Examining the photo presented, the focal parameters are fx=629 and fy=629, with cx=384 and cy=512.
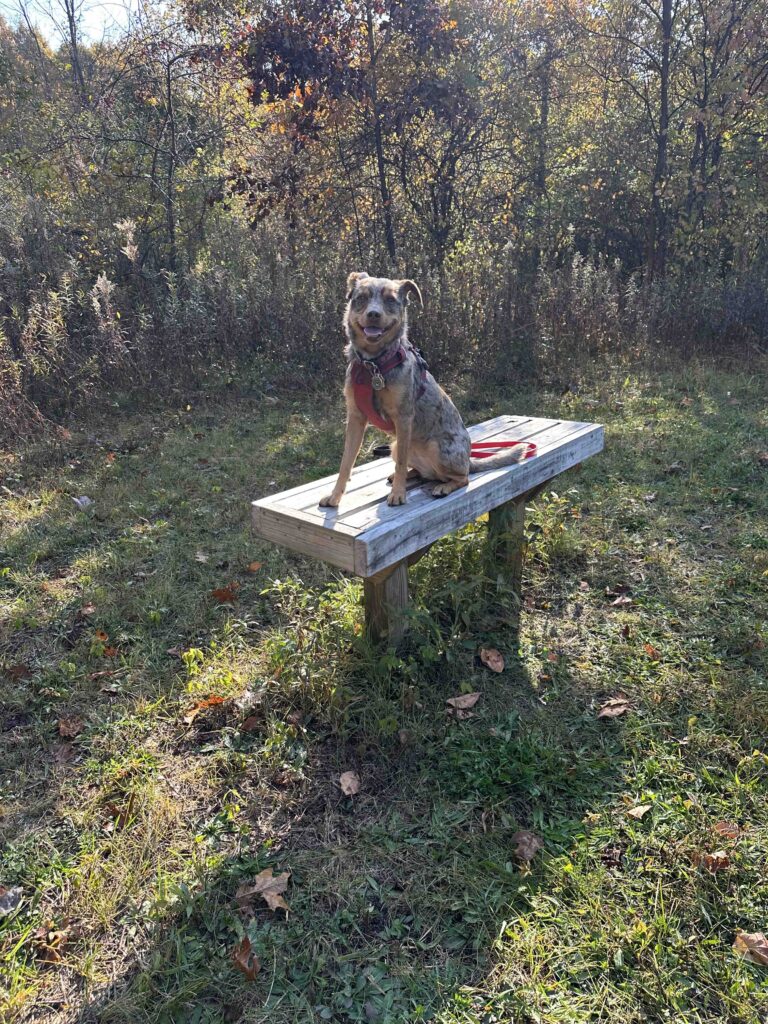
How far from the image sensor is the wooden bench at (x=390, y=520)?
279 cm

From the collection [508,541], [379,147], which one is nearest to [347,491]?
[508,541]

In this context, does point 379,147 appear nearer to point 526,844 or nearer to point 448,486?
point 448,486

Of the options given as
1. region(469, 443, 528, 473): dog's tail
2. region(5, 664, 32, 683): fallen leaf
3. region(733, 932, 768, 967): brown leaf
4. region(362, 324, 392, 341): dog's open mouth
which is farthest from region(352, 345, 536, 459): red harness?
region(733, 932, 768, 967): brown leaf

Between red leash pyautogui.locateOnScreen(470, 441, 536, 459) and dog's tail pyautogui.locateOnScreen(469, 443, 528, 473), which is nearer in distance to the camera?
dog's tail pyautogui.locateOnScreen(469, 443, 528, 473)

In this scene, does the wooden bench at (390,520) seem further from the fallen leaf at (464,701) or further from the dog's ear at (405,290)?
the dog's ear at (405,290)

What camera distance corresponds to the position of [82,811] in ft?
8.59

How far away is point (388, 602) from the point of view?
10.5ft

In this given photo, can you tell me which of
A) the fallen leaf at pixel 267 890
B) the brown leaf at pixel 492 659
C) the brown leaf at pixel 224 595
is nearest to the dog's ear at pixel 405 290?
the brown leaf at pixel 492 659

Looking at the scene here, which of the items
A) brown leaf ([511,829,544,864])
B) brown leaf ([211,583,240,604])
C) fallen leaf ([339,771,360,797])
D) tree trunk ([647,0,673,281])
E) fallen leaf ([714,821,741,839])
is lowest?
fallen leaf ([714,821,741,839])

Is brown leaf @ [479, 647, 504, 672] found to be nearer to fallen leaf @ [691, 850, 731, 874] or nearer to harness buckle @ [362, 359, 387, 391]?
fallen leaf @ [691, 850, 731, 874]

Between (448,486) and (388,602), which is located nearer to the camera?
(388,602)

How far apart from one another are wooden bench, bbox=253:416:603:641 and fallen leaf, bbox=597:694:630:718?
106 centimetres

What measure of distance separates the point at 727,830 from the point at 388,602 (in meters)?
1.70

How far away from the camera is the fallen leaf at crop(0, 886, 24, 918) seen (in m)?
2.23
